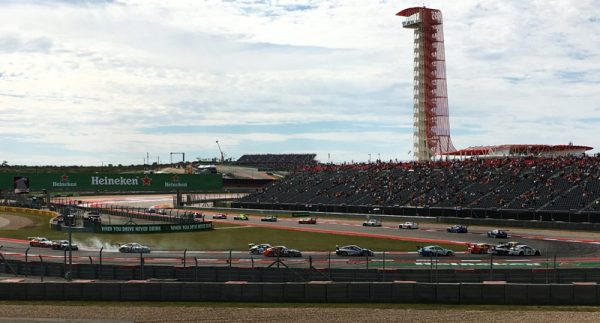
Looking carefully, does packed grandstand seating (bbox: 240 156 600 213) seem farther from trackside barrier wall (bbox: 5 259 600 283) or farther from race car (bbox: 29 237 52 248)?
race car (bbox: 29 237 52 248)

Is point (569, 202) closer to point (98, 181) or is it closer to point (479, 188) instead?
point (479, 188)

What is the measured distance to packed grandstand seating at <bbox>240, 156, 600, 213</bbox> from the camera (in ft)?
255

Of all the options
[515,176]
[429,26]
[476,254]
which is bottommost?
[476,254]

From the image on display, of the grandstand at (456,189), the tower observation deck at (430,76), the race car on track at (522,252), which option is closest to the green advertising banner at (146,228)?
the grandstand at (456,189)

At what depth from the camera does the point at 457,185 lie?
3575 inches

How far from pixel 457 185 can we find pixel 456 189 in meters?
1.69

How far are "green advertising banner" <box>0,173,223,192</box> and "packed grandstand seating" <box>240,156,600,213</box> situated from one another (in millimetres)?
9240

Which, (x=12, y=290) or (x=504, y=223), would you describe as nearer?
(x=12, y=290)

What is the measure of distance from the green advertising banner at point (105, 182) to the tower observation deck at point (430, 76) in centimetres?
4826

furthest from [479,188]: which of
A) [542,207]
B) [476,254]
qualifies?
[476,254]

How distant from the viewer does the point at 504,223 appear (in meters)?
74.1

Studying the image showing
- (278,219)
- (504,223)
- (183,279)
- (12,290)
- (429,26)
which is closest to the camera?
(12,290)

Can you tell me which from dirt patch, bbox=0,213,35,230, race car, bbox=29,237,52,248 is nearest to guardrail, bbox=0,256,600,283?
race car, bbox=29,237,52,248

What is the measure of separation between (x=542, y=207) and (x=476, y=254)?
2732 cm
